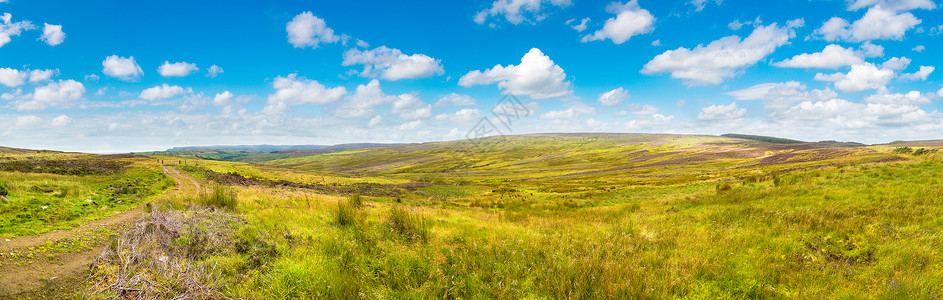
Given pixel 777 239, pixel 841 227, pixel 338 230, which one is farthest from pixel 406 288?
pixel 841 227

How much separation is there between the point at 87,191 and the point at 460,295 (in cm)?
2038

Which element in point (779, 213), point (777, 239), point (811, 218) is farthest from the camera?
point (779, 213)

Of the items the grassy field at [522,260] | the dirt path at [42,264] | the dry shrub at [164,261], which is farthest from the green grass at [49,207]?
the grassy field at [522,260]

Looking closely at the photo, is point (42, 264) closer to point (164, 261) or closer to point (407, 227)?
point (164, 261)

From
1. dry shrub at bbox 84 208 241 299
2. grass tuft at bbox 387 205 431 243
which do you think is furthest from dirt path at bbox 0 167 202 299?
grass tuft at bbox 387 205 431 243

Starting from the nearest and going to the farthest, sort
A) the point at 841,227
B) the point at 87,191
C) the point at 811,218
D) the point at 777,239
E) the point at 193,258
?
the point at 193,258 → the point at 777,239 → the point at 841,227 → the point at 811,218 → the point at 87,191

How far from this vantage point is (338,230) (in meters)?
7.62

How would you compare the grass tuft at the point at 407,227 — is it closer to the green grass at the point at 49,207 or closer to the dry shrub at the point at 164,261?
→ the dry shrub at the point at 164,261

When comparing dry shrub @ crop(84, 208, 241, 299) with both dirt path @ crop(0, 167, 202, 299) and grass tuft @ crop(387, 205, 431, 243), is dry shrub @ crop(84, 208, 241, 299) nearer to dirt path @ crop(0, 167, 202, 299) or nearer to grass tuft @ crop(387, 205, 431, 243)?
dirt path @ crop(0, 167, 202, 299)

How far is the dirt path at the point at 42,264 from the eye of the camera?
15.7 feet

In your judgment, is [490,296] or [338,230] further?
[338,230]

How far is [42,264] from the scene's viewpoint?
5.58m

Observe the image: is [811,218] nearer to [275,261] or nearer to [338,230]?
[338,230]

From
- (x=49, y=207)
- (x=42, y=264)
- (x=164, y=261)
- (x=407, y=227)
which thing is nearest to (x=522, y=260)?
(x=407, y=227)
